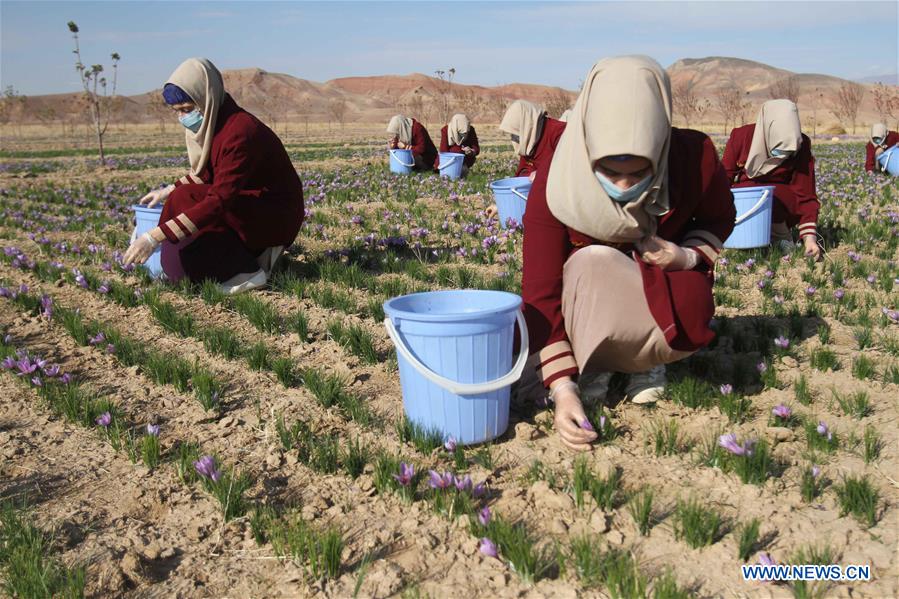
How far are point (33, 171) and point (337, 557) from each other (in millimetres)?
16938

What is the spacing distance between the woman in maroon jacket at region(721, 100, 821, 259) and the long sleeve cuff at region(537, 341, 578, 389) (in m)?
3.80

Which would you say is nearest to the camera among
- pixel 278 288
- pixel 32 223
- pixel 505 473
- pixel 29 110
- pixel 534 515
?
pixel 534 515

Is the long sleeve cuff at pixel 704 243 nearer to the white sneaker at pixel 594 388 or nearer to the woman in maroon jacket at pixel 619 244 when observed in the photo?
the woman in maroon jacket at pixel 619 244

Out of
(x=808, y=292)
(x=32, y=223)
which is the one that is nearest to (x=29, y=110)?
(x=32, y=223)

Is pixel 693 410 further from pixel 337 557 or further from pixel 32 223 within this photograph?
pixel 32 223

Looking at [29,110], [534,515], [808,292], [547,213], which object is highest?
[29,110]

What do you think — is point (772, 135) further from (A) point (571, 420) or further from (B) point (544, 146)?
(A) point (571, 420)

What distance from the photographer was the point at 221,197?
5.05m

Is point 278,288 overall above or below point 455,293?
below

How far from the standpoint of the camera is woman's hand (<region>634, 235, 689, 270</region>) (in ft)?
10.6

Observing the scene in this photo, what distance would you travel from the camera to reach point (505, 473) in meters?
2.85

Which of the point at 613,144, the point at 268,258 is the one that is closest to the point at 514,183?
the point at 268,258

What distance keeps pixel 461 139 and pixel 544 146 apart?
6281 mm

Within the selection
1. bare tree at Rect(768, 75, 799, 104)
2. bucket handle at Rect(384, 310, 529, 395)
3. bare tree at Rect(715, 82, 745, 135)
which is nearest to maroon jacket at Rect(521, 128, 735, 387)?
bucket handle at Rect(384, 310, 529, 395)
